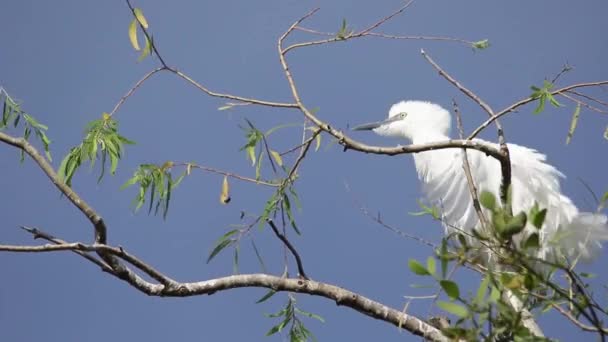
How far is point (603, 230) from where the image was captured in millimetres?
3332

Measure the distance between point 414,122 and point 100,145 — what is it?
8.26ft

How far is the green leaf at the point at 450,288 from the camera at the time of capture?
1.14 meters

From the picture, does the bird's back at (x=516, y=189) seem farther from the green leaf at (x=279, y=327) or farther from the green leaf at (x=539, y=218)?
the green leaf at (x=539, y=218)

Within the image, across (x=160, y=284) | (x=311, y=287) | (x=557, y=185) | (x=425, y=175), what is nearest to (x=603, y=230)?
(x=557, y=185)

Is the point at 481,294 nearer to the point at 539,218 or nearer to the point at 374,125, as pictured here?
the point at 539,218

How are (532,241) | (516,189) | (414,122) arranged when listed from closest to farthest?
(532,241)
(516,189)
(414,122)

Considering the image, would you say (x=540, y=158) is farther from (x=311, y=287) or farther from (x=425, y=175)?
(x=311, y=287)


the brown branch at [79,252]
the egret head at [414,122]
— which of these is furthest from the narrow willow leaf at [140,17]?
the egret head at [414,122]

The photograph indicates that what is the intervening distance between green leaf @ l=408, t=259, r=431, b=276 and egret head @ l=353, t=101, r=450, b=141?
9.93 feet

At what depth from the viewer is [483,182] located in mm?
3803

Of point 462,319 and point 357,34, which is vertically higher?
point 357,34

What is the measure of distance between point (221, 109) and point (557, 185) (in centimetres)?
212

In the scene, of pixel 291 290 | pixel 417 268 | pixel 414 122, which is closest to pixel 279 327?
pixel 291 290

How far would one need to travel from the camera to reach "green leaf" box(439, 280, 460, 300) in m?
1.14
